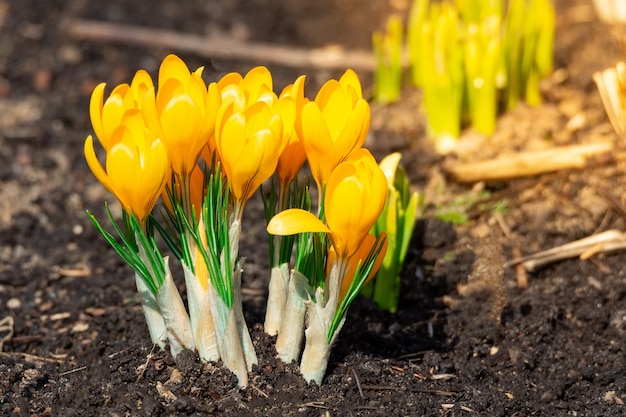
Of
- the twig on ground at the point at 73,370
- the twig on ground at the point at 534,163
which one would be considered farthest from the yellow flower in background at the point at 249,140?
the twig on ground at the point at 534,163

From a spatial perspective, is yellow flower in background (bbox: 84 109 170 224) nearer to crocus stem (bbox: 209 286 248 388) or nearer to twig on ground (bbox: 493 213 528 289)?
crocus stem (bbox: 209 286 248 388)

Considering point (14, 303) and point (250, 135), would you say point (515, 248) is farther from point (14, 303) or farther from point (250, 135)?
point (14, 303)

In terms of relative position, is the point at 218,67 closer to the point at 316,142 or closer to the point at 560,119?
the point at 560,119

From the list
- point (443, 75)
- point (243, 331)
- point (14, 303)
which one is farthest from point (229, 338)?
point (443, 75)

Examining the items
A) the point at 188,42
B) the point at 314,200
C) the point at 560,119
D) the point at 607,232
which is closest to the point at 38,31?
the point at 188,42

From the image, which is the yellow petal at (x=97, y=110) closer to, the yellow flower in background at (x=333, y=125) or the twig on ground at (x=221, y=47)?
the yellow flower in background at (x=333, y=125)
